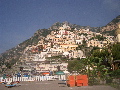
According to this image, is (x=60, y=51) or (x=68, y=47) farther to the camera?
(x=68, y=47)

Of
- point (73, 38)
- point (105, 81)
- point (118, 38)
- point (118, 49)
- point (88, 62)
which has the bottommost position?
point (105, 81)

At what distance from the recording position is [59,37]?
4783 inches

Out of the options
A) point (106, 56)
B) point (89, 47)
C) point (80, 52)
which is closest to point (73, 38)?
point (89, 47)

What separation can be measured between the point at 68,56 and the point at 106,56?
54128 mm

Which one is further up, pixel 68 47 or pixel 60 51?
pixel 68 47

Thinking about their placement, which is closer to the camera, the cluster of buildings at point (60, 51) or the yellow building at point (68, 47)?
the cluster of buildings at point (60, 51)

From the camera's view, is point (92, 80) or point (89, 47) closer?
point (92, 80)

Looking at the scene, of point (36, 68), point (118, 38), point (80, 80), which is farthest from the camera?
point (36, 68)

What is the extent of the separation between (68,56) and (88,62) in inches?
2206

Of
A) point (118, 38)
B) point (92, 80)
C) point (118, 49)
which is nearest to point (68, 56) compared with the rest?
point (118, 38)

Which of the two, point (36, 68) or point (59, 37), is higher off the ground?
point (59, 37)

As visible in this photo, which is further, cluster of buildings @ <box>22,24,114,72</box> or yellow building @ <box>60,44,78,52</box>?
yellow building @ <box>60,44,78,52</box>

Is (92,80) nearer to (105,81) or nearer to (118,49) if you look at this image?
(105,81)

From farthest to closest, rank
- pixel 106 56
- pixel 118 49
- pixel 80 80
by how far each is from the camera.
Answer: pixel 118 49 < pixel 106 56 < pixel 80 80
